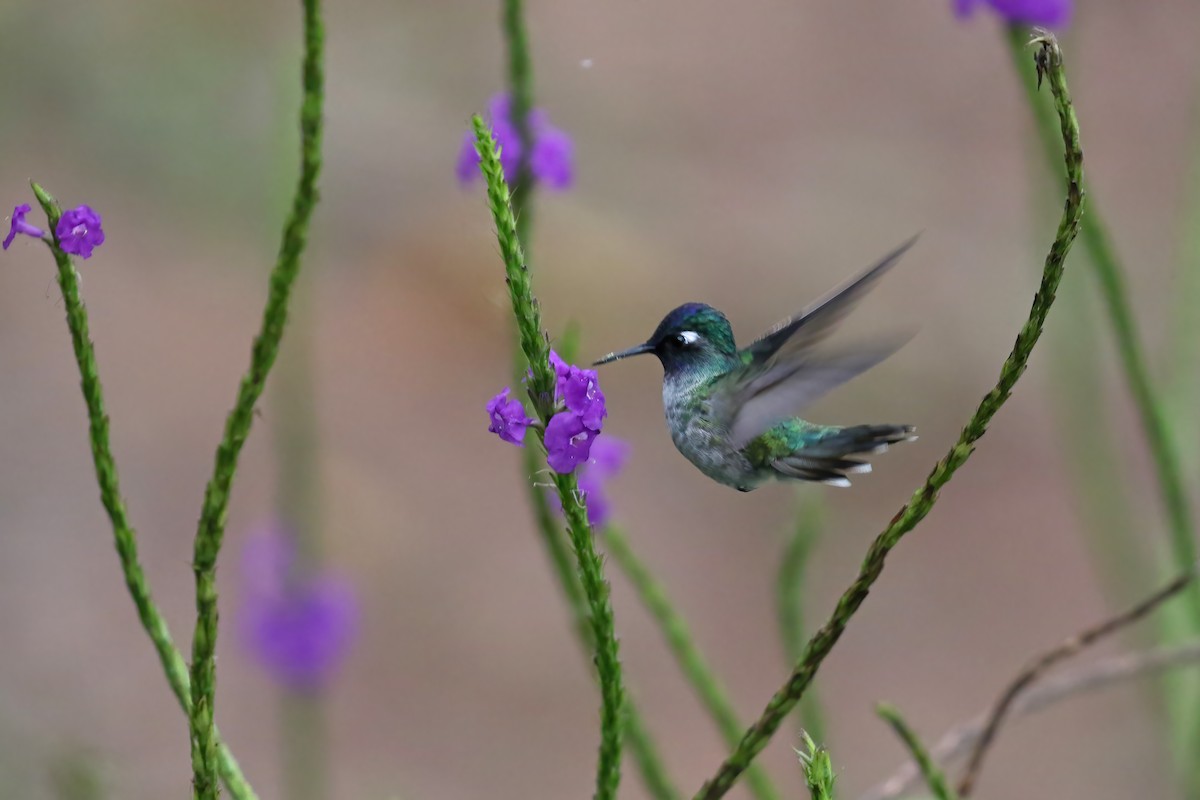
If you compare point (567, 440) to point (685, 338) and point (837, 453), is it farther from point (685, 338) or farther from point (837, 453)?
point (837, 453)

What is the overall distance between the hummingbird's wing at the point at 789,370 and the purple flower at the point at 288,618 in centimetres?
231

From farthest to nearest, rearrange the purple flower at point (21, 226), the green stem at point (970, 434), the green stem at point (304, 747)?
the green stem at point (304, 747), the purple flower at point (21, 226), the green stem at point (970, 434)

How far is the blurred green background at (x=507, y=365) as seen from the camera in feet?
19.4

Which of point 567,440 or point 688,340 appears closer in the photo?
point 567,440

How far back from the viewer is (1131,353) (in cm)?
Answer: 231

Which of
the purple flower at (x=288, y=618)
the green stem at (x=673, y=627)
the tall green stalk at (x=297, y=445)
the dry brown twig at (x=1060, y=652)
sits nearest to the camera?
the dry brown twig at (x=1060, y=652)

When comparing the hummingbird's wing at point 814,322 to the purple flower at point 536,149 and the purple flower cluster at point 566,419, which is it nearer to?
the purple flower cluster at point 566,419

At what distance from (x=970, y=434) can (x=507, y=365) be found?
575cm

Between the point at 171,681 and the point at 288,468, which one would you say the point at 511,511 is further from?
the point at 171,681

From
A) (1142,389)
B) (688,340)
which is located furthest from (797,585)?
(688,340)

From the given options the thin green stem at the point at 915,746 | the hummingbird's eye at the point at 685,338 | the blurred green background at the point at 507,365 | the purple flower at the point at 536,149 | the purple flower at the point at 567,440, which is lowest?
the thin green stem at the point at 915,746

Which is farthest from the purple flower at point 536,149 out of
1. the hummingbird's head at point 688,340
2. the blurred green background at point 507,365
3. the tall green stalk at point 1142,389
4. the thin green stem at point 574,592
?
the blurred green background at point 507,365

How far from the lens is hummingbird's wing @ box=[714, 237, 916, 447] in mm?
1234

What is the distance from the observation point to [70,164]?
24.7 ft
